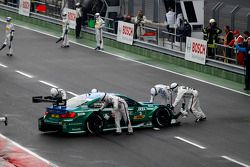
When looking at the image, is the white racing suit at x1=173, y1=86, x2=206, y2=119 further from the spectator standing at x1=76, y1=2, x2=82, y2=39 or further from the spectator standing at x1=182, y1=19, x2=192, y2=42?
the spectator standing at x1=76, y1=2, x2=82, y2=39

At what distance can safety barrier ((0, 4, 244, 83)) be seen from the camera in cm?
3666

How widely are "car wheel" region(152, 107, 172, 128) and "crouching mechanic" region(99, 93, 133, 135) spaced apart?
46.0 inches

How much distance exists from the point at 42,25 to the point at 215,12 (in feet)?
42.9

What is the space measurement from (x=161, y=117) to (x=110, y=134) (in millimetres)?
1863

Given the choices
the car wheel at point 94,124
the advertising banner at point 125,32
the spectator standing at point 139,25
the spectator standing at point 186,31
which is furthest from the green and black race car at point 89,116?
the advertising banner at point 125,32

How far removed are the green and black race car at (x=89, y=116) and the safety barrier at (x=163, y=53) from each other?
9054mm

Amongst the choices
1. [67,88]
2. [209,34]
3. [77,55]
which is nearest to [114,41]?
[77,55]

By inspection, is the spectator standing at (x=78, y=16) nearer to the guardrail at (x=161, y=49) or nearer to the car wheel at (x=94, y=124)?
the guardrail at (x=161, y=49)

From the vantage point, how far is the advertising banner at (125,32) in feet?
141

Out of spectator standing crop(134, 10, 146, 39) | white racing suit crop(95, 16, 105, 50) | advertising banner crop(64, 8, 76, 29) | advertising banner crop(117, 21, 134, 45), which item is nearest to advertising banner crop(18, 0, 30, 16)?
advertising banner crop(64, 8, 76, 29)

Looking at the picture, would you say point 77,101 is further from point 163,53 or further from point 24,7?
point 24,7

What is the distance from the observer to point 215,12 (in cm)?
4112

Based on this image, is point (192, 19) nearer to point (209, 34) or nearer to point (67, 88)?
point (209, 34)

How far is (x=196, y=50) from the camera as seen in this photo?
127ft
